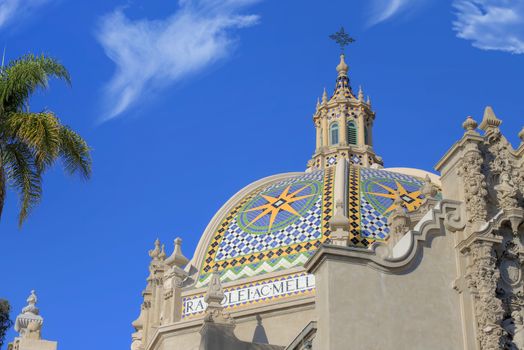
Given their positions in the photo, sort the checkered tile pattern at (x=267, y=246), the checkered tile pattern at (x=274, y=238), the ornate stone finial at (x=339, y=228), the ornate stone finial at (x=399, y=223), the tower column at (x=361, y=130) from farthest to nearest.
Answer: the tower column at (x=361, y=130)
the checkered tile pattern at (x=274, y=238)
the checkered tile pattern at (x=267, y=246)
the ornate stone finial at (x=339, y=228)
the ornate stone finial at (x=399, y=223)

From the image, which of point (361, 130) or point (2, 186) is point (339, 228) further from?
point (2, 186)

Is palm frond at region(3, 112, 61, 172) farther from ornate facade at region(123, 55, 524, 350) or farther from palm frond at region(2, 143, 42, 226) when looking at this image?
ornate facade at region(123, 55, 524, 350)

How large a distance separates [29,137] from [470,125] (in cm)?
703

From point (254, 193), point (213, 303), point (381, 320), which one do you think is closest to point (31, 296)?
point (213, 303)

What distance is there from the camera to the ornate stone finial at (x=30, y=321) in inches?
880

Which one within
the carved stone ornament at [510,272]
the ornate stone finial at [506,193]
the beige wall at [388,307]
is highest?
the ornate stone finial at [506,193]

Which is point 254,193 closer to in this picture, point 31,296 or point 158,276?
point 158,276

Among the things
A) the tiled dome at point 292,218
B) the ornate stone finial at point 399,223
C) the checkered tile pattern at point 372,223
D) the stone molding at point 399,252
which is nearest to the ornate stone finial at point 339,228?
the tiled dome at point 292,218

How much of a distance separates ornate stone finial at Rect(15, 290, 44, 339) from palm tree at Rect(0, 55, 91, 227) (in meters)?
7.65

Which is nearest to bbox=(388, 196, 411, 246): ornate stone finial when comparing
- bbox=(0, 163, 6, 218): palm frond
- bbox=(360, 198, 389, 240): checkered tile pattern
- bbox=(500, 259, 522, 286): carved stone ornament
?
bbox=(360, 198, 389, 240): checkered tile pattern

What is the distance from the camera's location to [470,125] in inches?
658

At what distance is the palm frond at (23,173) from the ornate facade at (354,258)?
3995 mm

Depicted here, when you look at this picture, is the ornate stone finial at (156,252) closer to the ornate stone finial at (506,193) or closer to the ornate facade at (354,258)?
the ornate facade at (354,258)

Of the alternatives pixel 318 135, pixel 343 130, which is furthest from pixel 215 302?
pixel 318 135
